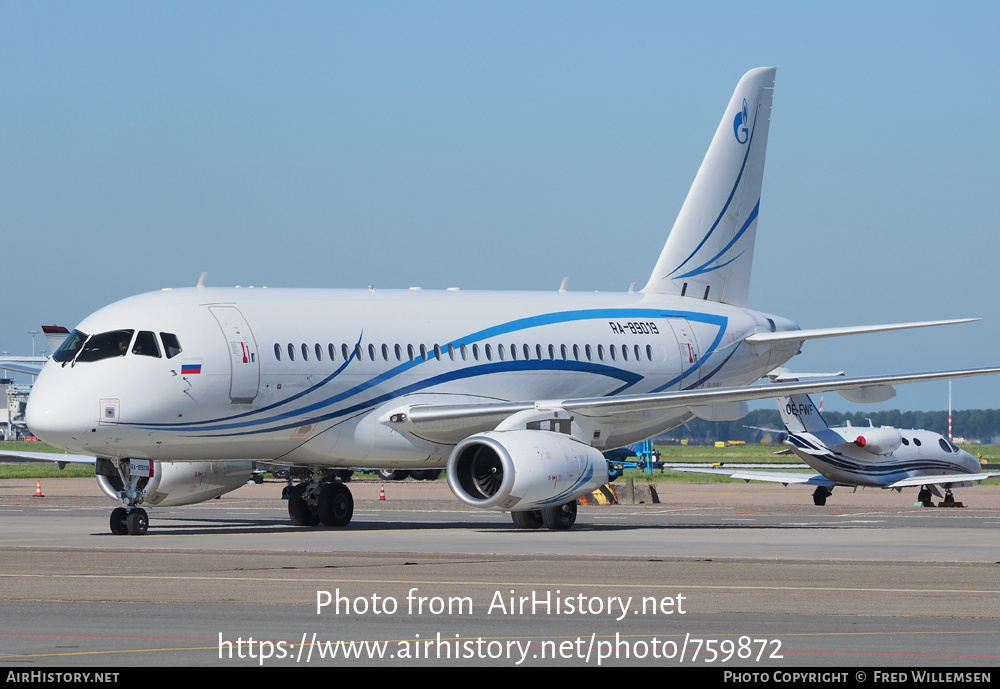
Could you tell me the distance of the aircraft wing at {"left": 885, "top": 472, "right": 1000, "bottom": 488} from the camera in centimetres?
4838

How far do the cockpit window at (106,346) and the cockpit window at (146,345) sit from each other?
0.14 m

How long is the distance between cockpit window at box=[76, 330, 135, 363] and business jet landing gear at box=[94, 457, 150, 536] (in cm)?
196

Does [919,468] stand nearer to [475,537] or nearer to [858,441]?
[858,441]

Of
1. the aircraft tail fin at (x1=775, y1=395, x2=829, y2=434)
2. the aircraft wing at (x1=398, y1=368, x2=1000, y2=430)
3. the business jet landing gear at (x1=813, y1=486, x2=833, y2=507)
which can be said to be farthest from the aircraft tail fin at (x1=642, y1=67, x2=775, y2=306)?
the aircraft tail fin at (x1=775, y1=395, x2=829, y2=434)

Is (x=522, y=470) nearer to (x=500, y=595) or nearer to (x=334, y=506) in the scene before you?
(x=334, y=506)

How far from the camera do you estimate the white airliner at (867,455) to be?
5025cm

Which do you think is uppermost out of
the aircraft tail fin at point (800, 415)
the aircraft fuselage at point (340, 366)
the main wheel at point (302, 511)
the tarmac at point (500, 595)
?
the aircraft fuselage at point (340, 366)

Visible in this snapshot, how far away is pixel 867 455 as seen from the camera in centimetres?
5034

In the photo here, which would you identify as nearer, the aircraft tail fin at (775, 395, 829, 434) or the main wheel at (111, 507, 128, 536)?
the main wheel at (111, 507, 128, 536)

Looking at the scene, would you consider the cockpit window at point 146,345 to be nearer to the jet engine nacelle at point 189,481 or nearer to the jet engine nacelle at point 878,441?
the jet engine nacelle at point 189,481

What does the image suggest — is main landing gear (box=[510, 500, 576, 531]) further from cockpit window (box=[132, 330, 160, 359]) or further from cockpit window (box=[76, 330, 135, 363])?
cockpit window (box=[76, 330, 135, 363])

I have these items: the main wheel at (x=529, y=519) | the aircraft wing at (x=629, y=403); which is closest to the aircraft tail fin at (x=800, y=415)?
the aircraft wing at (x=629, y=403)

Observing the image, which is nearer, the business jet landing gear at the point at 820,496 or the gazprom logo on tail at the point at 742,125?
the gazprom logo on tail at the point at 742,125

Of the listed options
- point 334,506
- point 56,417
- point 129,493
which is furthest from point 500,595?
point 334,506
